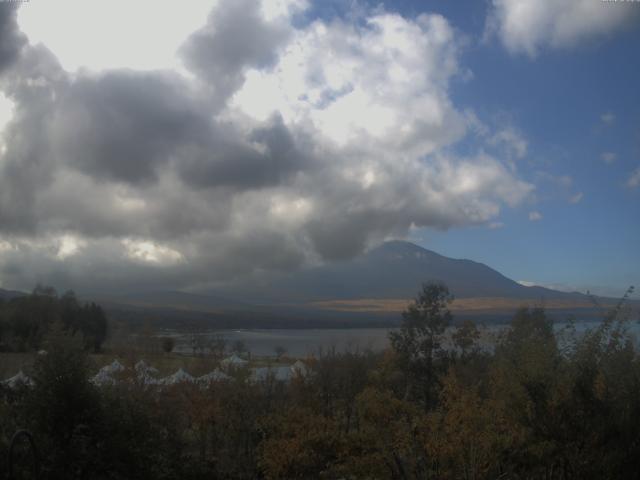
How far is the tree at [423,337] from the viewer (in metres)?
24.6

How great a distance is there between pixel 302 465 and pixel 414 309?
14.8 metres

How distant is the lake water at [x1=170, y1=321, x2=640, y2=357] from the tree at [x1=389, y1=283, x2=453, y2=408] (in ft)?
5.61

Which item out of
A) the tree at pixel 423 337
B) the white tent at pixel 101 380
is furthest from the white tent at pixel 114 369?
the tree at pixel 423 337

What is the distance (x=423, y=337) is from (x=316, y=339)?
59493 millimetres

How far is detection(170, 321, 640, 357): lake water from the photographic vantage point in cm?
2164

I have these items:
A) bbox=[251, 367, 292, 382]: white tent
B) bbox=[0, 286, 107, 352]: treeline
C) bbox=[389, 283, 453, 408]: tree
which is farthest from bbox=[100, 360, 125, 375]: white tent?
bbox=[0, 286, 107, 352]: treeline

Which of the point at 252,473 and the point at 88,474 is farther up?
the point at 88,474

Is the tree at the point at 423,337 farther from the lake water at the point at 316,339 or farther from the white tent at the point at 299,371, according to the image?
the white tent at the point at 299,371

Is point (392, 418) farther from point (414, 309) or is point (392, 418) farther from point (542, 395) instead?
point (414, 309)

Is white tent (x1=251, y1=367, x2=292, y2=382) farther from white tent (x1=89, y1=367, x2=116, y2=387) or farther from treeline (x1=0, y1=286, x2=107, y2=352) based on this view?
treeline (x1=0, y1=286, x2=107, y2=352)

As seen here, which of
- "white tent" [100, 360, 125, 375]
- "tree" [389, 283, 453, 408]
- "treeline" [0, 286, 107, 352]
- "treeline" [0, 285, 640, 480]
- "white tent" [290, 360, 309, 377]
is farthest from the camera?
"treeline" [0, 286, 107, 352]

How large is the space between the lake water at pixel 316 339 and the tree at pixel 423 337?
1.71m

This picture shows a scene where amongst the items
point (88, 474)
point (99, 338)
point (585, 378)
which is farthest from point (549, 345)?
point (99, 338)

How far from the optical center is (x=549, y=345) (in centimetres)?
1188
